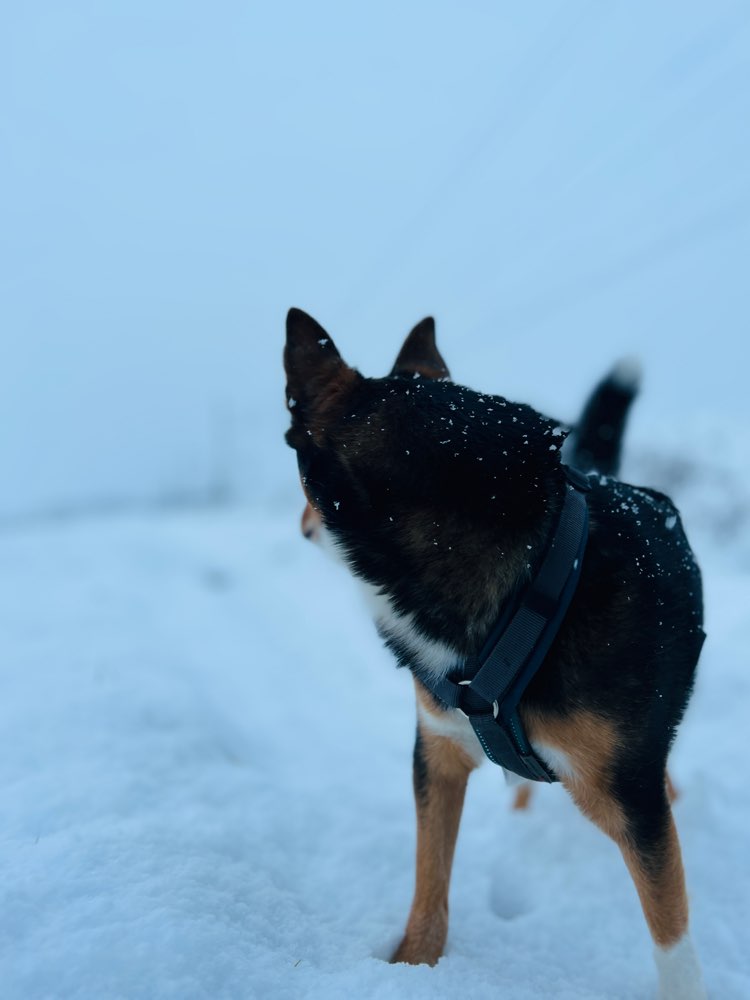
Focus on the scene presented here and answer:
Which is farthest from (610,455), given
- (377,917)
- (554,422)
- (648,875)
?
(377,917)

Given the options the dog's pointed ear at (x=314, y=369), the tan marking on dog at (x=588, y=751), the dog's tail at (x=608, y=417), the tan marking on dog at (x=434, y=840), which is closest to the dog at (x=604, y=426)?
the dog's tail at (x=608, y=417)

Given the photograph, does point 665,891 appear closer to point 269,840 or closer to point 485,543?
point 485,543

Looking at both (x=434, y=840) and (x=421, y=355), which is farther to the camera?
(x=421, y=355)

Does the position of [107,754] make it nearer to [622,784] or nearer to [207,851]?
[207,851]

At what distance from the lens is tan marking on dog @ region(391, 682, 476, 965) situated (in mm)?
2039

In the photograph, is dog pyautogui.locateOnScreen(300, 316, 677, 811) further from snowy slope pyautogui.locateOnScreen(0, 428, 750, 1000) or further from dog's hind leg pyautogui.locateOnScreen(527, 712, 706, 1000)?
dog's hind leg pyautogui.locateOnScreen(527, 712, 706, 1000)

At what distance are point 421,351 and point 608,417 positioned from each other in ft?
3.69

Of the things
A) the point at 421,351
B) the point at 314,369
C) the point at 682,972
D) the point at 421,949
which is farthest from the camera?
the point at 421,351

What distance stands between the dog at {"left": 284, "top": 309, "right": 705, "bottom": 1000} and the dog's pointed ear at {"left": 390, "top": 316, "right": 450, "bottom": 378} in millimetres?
580

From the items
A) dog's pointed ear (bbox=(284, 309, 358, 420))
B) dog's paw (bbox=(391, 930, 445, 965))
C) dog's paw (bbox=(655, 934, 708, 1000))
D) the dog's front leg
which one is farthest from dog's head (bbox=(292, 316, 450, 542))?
dog's paw (bbox=(655, 934, 708, 1000))

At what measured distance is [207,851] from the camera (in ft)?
6.89

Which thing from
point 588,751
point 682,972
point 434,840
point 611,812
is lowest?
point 434,840

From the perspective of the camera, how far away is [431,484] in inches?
66.4

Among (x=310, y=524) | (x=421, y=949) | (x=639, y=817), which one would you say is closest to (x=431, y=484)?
(x=310, y=524)
